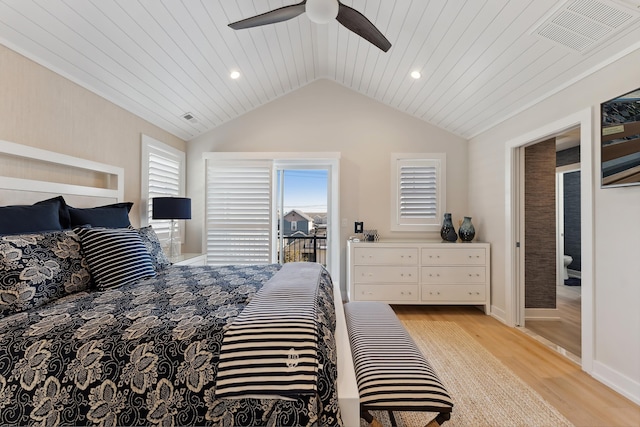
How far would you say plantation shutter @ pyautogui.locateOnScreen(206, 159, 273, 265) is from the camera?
4238 millimetres

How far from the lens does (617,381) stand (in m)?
2.05

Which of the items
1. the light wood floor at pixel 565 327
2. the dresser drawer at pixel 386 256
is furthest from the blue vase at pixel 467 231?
the light wood floor at pixel 565 327

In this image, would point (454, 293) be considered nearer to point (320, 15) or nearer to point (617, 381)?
point (617, 381)

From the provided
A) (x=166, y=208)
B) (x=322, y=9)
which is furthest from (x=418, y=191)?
(x=166, y=208)

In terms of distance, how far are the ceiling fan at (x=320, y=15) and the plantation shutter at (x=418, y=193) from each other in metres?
2.28

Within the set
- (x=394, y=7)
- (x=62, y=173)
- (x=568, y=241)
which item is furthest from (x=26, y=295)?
(x=568, y=241)

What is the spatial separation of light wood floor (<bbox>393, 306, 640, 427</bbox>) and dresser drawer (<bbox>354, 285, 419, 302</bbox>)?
0.44m

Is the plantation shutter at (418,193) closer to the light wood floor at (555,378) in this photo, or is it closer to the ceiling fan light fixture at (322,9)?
the light wood floor at (555,378)

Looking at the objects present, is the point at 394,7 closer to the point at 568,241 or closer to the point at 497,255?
the point at 497,255

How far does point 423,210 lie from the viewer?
4.27m

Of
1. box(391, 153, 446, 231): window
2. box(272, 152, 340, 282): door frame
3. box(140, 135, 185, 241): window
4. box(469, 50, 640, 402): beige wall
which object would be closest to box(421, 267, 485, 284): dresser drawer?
box(391, 153, 446, 231): window

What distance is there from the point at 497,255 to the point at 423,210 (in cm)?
108

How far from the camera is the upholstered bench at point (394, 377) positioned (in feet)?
4.28

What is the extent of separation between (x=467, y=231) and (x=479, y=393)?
2266 millimetres
